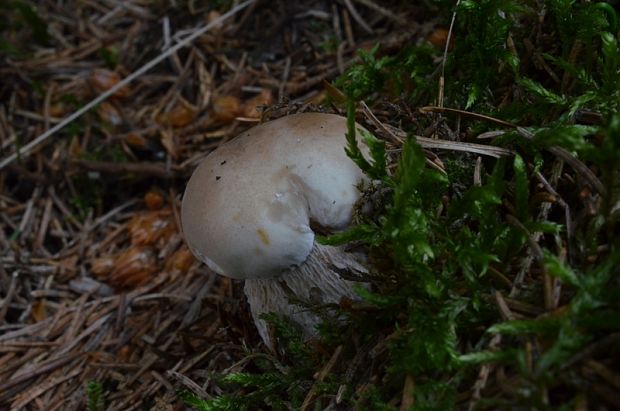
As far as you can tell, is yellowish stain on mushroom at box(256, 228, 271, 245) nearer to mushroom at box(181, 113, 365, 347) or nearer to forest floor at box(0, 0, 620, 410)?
mushroom at box(181, 113, 365, 347)

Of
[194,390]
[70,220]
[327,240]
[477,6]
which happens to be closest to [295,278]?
[327,240]

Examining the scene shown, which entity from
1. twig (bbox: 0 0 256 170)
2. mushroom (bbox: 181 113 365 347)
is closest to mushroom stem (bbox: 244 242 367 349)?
mushroom (bbox: 181 113 365 347)

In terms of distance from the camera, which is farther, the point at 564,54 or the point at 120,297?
the point at 120,297

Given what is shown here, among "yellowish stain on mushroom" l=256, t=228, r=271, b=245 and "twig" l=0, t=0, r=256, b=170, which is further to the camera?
"twig" l=0, t=0, r=256, b=170

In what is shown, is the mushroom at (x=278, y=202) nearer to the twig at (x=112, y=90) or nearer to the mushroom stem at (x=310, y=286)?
the mushroom stem at (x=310, y=286)

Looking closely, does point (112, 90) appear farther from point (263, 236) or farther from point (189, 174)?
point (263, 236)

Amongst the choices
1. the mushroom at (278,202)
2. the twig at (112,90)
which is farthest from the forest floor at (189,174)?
the mushroom at (278,202)

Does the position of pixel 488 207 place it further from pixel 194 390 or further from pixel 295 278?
pixel 194 390
